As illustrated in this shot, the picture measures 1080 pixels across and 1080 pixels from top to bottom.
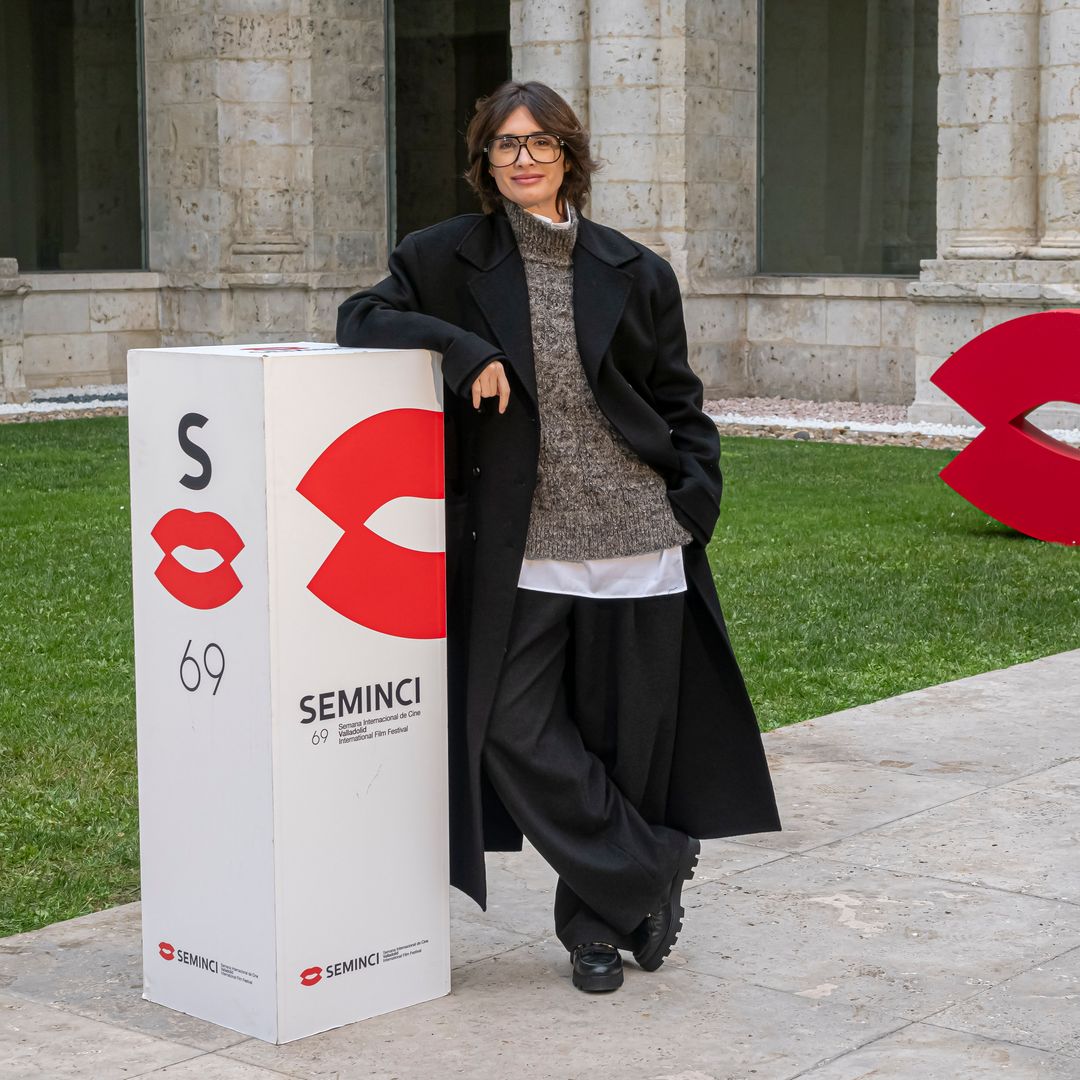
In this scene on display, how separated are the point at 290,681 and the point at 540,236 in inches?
43.5

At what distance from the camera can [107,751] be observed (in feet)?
21.5

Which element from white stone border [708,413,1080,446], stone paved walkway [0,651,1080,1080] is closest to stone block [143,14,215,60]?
white stone border [708,413,1080,446]

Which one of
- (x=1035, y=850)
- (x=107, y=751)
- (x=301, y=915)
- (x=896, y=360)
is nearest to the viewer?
(x=301, y=915)

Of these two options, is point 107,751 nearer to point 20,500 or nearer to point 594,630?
point 594,630

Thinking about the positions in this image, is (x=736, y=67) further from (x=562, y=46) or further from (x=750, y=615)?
(x=750, y=615)

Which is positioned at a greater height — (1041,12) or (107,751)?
(1041,12)

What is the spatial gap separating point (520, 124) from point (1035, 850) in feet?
7.98

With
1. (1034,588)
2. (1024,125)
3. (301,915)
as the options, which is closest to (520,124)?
(301,915)

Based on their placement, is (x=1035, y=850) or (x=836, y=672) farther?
(x=836, y=672)

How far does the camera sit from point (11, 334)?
18.9 metres

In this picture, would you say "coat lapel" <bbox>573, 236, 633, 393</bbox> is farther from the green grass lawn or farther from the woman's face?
the green grass lawn

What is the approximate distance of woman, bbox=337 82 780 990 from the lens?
4242mm

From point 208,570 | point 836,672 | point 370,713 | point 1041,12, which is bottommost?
point 836,672

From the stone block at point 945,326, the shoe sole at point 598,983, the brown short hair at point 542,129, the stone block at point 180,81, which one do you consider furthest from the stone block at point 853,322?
the shoe sole at point 598,983
